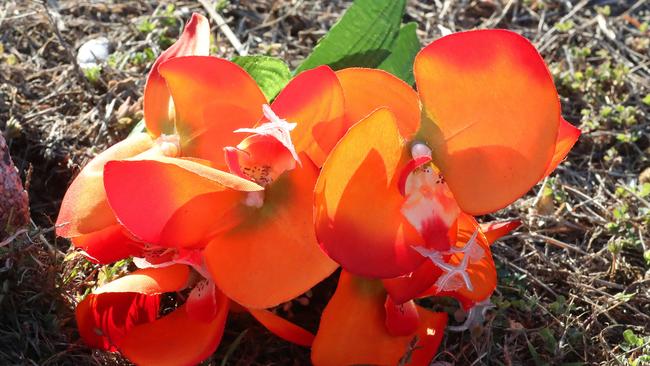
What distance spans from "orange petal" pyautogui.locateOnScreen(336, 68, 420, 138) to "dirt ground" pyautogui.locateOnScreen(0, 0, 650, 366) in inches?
14.2

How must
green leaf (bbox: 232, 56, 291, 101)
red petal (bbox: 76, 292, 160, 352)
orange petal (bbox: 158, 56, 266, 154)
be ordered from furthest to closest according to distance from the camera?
green leaf (bbox: 232, 56, 291, 101) → red petal (bbox: 76, 292, 160, 352) → orange petal (bbox: 158, 56, 266, 154)

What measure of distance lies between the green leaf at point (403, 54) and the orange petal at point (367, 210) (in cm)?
40

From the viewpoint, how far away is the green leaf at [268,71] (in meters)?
1.31

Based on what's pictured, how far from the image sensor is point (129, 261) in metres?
1.29

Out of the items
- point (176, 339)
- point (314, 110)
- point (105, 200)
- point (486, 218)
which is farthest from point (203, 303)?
point (486, 218)

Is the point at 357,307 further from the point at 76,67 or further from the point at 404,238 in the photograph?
the point at 76,67

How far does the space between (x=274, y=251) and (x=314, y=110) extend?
0.17m

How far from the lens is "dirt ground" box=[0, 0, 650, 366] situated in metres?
1.25

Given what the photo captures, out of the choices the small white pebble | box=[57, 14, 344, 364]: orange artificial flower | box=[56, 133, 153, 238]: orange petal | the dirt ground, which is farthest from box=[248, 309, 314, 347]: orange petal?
the small white pebble

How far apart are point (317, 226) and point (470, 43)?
0.81 feet

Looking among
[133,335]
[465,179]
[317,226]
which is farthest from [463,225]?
[133,335]

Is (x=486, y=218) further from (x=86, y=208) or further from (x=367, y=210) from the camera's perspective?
(x=86, y=208)

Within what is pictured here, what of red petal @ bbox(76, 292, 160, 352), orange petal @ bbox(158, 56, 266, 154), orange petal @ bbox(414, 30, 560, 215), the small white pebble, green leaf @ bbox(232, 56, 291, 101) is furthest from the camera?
the small white pebble

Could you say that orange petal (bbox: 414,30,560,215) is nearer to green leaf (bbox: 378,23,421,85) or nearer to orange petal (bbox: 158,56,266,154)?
orange petal (bbox: 158,56,266,154)
